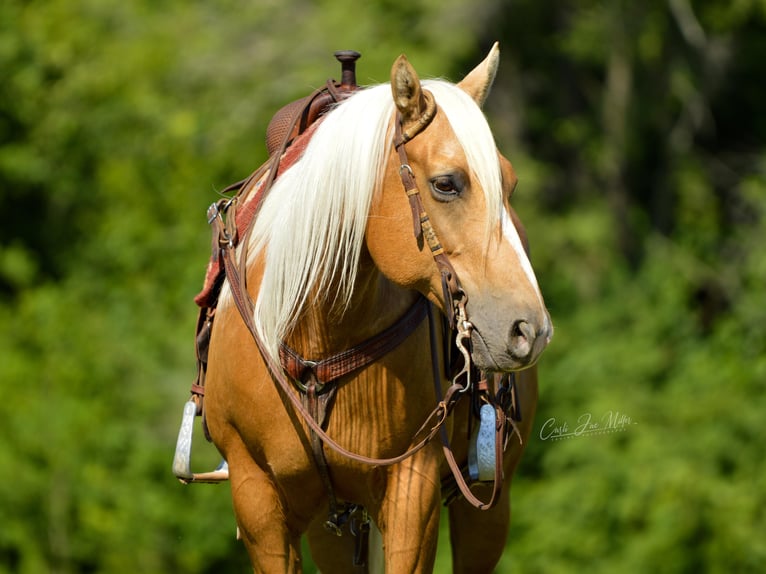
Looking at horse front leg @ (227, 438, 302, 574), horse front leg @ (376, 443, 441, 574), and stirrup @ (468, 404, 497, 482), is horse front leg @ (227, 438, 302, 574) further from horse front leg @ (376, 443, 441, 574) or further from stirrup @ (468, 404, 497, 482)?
stirrup @ (468, 404, 497, 482)

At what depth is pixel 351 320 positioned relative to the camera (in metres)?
4.19

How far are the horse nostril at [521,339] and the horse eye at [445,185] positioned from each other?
0.46 metres

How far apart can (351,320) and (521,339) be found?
2.49 feet

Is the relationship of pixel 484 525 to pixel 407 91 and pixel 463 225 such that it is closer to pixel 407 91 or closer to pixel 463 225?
pixel 463 225

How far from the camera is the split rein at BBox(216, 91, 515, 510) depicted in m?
3.77

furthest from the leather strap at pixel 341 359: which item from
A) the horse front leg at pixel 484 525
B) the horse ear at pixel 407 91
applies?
the horse front leg at pixel 484 525

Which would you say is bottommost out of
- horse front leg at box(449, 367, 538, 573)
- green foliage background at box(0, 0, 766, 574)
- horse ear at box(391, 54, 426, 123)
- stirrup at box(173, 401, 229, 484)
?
green foliage background at box(0, 0, 766, 574)

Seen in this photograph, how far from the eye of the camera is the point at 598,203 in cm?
2033

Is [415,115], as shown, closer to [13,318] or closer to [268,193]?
[268,193]

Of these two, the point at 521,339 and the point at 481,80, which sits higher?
the point at 481,80

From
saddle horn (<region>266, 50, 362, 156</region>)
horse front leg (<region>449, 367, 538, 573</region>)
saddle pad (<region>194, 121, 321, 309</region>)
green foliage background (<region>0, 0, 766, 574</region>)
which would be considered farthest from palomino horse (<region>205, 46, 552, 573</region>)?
green foliage background (<region>0, 0, 766, 574</region>)

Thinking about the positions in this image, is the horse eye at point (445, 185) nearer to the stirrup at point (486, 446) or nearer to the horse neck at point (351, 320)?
the horse neck at point (351, 320)

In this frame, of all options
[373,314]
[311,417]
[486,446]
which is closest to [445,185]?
[373,314]

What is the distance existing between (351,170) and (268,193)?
604 mm
